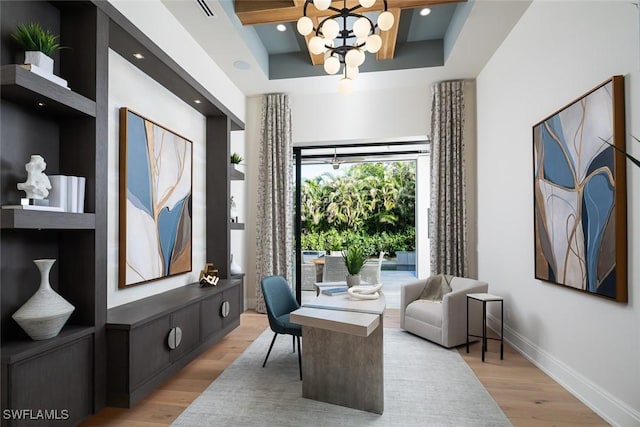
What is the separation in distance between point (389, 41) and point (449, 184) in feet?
6.46

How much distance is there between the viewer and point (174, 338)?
2.66 meters

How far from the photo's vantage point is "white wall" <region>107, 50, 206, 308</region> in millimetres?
2637

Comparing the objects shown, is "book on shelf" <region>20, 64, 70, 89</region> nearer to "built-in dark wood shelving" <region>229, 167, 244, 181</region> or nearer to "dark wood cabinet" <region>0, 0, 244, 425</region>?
"dark wood cabinet" <region>0, 0, 244, 425</region>

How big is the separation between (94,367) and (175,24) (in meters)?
2.99

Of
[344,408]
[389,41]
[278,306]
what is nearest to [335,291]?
[278,306]

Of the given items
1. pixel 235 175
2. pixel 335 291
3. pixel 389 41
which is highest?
pixel 389 41

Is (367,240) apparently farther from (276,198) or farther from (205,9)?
(205,9)

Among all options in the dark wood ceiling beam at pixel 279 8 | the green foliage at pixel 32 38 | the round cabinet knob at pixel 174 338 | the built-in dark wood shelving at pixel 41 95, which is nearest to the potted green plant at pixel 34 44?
the green foliage at pixel 32 38

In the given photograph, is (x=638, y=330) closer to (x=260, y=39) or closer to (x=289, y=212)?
(x=289, y=212)

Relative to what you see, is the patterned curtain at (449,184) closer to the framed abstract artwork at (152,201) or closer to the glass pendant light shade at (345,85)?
the glass pendant light shade at (345,85)

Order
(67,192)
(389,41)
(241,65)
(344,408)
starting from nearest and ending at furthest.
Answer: (67,192), (344,408), (389,41), (241,65)

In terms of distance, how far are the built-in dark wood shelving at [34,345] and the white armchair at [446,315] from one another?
305cm

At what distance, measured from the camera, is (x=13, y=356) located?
1582mm

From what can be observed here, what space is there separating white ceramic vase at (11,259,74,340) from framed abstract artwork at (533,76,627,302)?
3.19m
